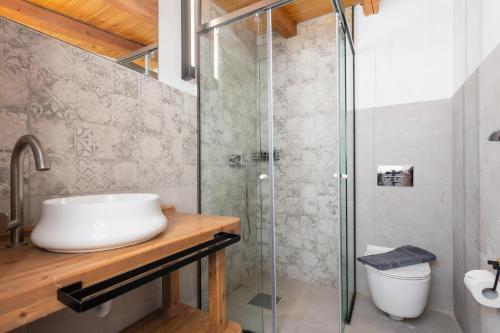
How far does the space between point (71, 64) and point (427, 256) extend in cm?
250

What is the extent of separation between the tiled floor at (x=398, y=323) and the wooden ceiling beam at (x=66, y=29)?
2.26 m

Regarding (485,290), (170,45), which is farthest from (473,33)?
(170,45)

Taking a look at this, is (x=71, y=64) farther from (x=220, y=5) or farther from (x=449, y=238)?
(x=449, y=238)

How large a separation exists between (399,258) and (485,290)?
0.73 metres

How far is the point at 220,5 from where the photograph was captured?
1921mm

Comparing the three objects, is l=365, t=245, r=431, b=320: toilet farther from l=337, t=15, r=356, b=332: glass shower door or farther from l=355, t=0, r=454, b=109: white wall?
l=355, t=0, r=454, b=109: white wall

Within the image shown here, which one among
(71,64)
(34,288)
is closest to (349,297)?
(34,288)

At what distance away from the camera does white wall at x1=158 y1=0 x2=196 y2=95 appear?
1.48m

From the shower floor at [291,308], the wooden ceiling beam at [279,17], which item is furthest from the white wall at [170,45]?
the shower floor at [291,308]

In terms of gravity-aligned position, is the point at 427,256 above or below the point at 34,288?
below

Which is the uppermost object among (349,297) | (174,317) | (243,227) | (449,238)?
(243,227)

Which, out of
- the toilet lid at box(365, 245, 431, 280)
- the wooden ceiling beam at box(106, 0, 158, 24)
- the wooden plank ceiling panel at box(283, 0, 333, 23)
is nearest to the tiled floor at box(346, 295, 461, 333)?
the toilet lid at box(365, 245, 431, 280)

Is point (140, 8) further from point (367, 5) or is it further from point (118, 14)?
point (367, 5)

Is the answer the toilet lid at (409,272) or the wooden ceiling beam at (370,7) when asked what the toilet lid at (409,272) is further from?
the wooden ceiling beam at (370,7)
